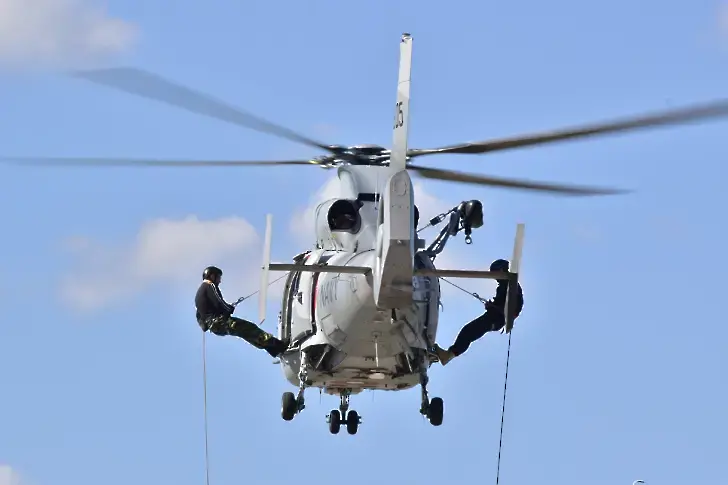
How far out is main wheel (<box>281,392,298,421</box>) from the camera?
1069 inches

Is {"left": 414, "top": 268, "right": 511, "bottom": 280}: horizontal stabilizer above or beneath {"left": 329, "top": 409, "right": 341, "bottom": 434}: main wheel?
above

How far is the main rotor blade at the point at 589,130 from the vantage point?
19109 millimetres

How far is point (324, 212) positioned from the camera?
26.3 metres

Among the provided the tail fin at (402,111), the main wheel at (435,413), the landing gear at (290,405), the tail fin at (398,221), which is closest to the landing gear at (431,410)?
the main wheel at (435,413)

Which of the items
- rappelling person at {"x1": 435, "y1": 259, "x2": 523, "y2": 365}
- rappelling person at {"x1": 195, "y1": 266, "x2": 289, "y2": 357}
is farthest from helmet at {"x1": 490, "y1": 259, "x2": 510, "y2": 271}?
rappelling person at {"x1": 195, "y1": 266, "x2": 289, "y2": 357}

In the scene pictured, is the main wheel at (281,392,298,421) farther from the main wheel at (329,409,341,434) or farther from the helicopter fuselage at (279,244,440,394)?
the main wheel at (329,409,341,434)

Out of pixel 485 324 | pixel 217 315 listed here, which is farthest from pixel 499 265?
pixel 217 315

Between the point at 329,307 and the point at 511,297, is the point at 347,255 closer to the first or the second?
the point at 329,307

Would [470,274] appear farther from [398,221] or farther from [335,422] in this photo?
[335,422]

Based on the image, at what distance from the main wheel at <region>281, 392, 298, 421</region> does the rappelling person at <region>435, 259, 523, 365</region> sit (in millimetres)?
2610

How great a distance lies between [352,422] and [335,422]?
0.32 meters

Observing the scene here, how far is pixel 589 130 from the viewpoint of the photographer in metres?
21.5

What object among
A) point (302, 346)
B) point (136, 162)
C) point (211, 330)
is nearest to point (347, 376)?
point (302, 346)

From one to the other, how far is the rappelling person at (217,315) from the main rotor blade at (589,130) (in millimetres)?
4260
